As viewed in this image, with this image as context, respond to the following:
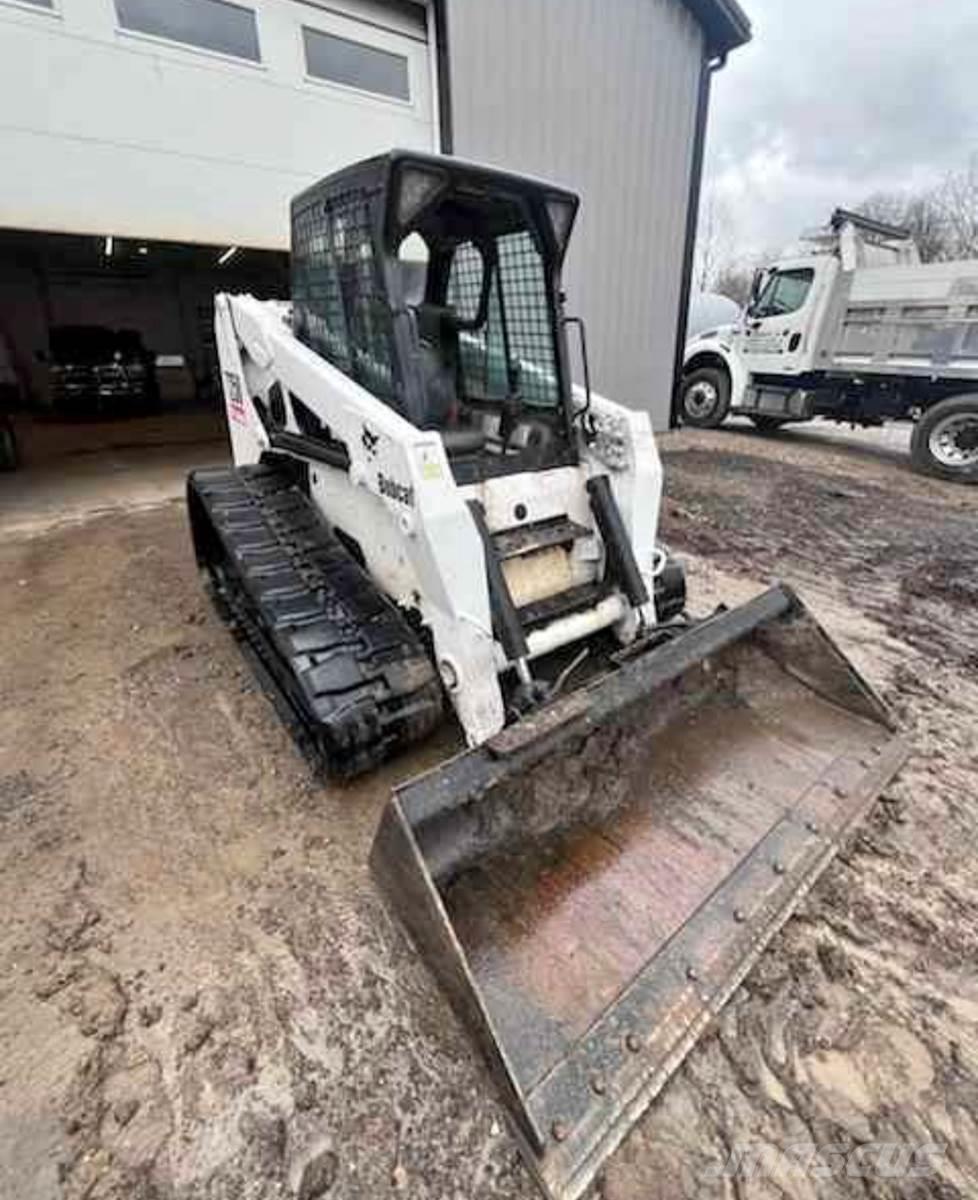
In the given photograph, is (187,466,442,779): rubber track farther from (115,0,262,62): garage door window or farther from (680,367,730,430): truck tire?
(680,367,730,430): truck tire

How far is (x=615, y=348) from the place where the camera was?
9039 mm

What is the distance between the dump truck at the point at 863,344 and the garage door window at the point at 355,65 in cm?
601

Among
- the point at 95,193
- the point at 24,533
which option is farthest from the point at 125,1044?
the point at 95,193

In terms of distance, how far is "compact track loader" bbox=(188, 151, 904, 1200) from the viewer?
1.48 m

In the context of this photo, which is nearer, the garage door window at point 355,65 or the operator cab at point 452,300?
the operator cab at point 452,300

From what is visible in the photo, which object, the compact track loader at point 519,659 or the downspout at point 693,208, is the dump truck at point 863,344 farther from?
the compact track loader at point 519,659

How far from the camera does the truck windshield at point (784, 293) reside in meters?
8.89

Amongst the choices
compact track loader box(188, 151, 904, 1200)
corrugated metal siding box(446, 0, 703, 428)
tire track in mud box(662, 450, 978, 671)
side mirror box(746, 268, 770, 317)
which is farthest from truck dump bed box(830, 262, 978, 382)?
compact track loader box(188, 151, 904, 1200)

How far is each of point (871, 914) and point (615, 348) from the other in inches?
339

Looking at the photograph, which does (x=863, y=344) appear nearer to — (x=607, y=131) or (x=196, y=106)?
(x=607, y=131)

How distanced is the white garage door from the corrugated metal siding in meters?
0.75

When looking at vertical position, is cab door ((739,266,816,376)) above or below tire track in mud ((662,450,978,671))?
above

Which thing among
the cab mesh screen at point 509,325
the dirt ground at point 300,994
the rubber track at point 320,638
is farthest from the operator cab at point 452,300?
the dirt ground at point 300,994

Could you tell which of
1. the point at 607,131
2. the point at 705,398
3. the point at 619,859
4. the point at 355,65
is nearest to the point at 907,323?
the point at 705,398
